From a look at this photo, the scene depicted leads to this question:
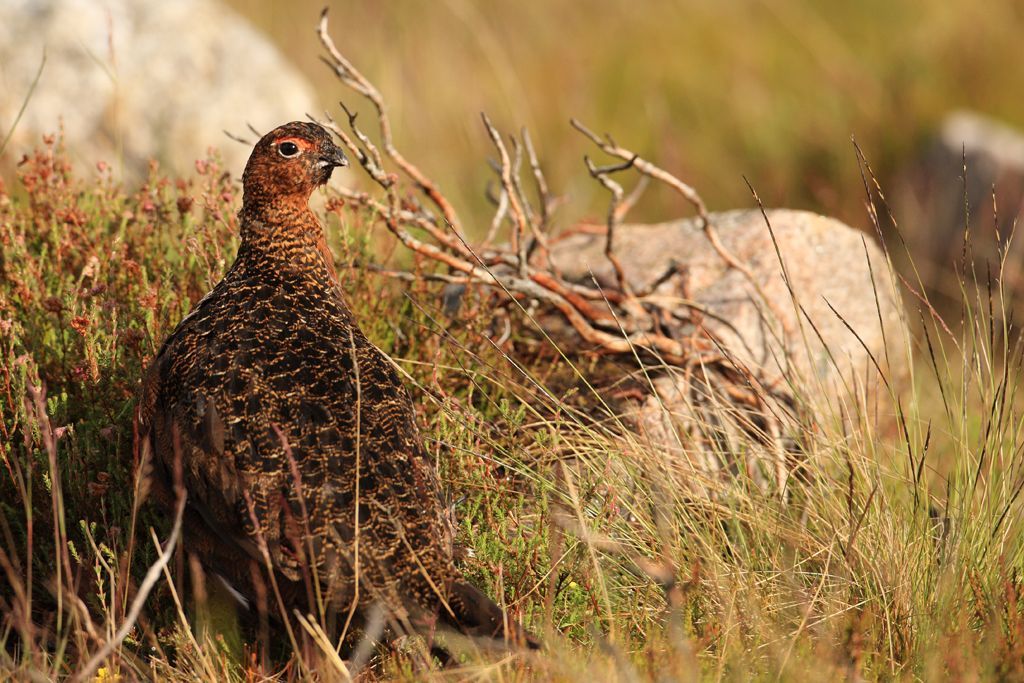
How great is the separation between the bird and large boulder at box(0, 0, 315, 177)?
3.73 m

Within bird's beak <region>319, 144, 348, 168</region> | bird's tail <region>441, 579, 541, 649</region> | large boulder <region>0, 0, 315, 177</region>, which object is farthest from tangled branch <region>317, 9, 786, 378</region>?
large boulder <region>0, 0, 315, 177</region>

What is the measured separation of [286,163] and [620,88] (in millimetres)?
6366

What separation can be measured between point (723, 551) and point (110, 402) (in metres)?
1.94

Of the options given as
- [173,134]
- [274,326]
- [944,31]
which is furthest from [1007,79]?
[274,326]

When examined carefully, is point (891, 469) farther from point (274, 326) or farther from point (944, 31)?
point (944, 31)

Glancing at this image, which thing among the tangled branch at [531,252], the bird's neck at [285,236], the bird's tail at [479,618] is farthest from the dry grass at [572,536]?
the bird's neck at [285,236]

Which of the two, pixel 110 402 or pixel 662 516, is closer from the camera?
pixel 662 516

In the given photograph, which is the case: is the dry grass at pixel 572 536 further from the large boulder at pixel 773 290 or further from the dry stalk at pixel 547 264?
the large boulder at pixel 773 290

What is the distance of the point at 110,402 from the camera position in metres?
3.70

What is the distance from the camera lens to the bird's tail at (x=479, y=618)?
265 centimetres

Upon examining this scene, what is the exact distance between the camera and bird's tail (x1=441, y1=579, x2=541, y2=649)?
104 inches

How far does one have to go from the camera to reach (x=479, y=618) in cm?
272

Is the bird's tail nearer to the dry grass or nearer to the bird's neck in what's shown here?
the dry grass

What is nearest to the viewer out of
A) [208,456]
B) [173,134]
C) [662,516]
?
[208,456]
